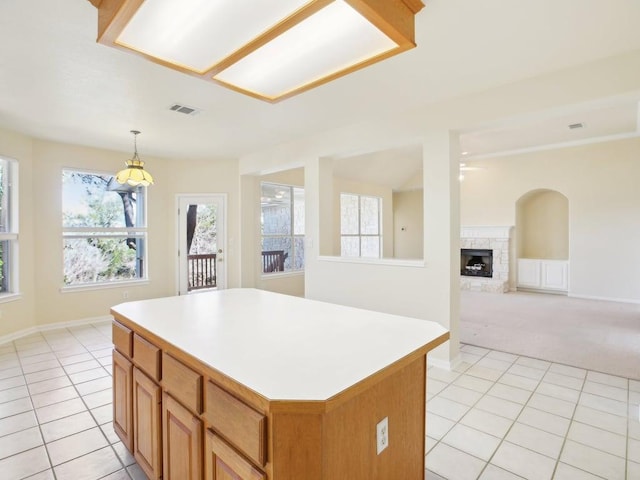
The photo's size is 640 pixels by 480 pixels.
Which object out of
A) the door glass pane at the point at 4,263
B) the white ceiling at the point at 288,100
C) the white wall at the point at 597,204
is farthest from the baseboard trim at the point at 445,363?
the door glass pane at the point at 4,263

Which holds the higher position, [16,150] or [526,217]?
[16,150]

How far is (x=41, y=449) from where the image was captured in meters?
2.11

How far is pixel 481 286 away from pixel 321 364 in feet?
23.9

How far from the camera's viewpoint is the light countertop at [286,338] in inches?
41.0

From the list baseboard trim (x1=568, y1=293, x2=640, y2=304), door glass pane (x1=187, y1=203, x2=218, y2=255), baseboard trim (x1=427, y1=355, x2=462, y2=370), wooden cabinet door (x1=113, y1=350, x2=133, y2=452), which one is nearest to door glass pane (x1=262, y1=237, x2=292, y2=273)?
door glass pane (x1=187, y1=203, x2=218, y2=255)

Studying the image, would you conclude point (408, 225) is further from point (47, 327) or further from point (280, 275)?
point (47, 327)

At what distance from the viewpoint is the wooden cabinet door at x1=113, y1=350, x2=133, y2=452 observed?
6.06 ft

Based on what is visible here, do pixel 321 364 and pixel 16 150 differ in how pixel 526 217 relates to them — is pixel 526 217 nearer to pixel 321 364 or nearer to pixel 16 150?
pixel 321 364

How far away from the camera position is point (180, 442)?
140 centimetres

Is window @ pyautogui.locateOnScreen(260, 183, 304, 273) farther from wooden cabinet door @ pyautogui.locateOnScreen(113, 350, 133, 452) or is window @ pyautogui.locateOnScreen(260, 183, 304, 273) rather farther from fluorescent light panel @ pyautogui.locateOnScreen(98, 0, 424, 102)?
fluorescent light panel @ pyautogui.locateOnScreen(98, 0, 424, 102)

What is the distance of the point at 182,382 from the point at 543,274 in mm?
7823

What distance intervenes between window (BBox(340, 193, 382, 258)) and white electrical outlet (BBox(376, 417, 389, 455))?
241 inches

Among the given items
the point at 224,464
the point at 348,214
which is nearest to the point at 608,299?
the point at 348,214

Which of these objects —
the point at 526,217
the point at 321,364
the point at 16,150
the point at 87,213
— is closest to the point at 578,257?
the point at 526,217
